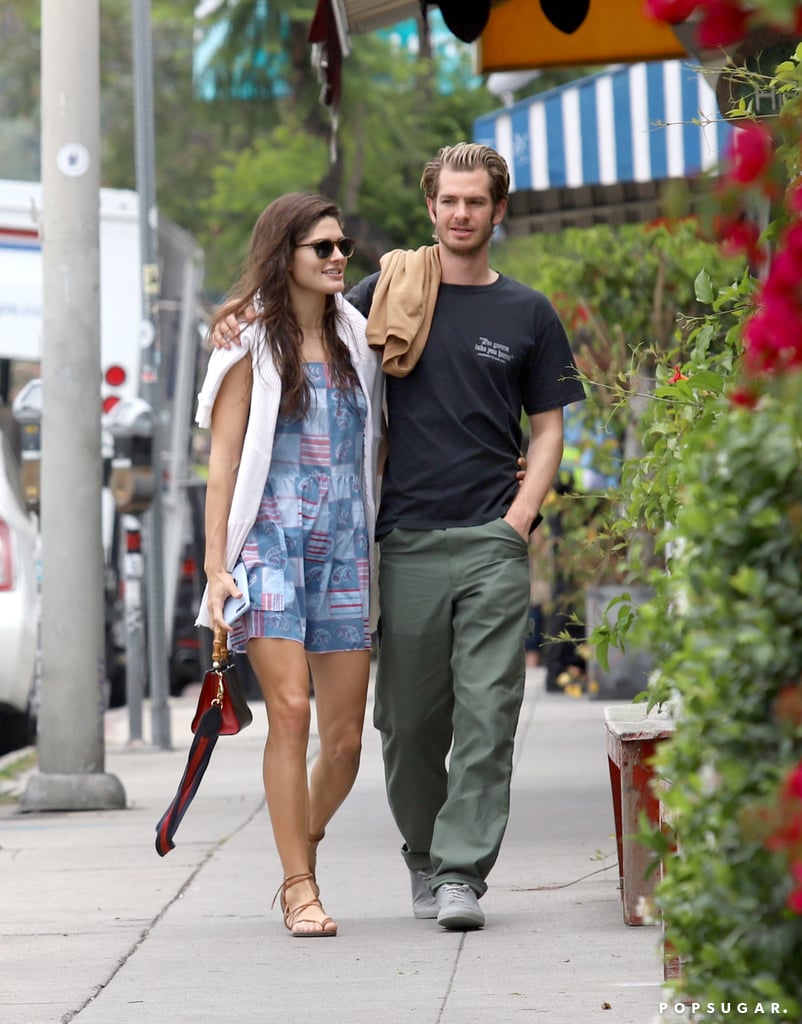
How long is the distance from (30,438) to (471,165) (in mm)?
5346

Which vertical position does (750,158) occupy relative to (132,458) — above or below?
below

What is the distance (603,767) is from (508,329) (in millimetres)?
4563

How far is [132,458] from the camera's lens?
12039 millimetres

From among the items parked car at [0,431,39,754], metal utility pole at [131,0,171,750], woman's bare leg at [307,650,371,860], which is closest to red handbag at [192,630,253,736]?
woman's bare leg at [307,650,371,860]

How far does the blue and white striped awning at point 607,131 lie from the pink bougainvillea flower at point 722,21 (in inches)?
300

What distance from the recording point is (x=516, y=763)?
32.4 feet

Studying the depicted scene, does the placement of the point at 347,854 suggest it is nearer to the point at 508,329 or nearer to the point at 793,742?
the point at 508,329

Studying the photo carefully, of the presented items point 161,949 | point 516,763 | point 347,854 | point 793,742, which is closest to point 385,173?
point 516,763

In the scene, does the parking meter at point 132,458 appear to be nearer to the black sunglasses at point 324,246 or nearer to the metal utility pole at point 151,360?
the metal utility pole at point 151,360

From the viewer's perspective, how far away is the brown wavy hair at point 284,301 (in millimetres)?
5324

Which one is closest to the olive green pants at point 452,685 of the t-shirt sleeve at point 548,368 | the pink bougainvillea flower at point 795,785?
the t-shirt sleeve at point 548,368

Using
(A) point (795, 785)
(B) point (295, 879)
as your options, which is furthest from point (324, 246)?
(A) point (795, 785)

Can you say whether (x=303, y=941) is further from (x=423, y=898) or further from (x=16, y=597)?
(x=16, y=597)

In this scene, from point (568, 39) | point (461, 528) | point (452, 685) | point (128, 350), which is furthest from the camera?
point (128, 350)
